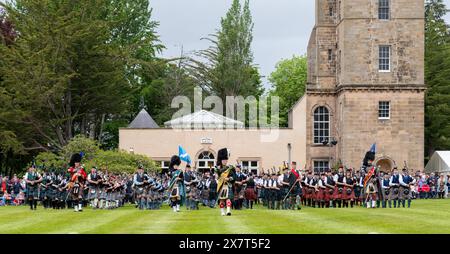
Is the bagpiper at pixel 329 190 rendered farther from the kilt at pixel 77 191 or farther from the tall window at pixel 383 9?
the tall window at pixel 383 9

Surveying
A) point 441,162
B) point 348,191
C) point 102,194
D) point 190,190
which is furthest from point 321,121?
point 102,194

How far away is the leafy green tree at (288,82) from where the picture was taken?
345 feet

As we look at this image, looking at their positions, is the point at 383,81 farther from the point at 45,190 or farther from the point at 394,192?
the point at 45,190

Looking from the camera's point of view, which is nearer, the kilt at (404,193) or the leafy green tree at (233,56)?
the kilt at (404,193)

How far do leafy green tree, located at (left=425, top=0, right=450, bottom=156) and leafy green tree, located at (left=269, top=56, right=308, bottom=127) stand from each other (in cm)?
2719

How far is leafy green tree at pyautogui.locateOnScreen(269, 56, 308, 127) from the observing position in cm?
10519

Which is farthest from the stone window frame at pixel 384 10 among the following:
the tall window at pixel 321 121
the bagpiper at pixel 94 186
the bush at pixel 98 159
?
the bagpiper at pixel 94 186

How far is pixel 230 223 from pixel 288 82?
84.0 meters

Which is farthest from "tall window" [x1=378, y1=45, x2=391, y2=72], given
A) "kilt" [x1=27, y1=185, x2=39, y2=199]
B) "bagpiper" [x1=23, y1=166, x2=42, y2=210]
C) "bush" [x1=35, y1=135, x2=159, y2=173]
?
"kilt" [x1=27, y1=185, x2=39, y2=199]

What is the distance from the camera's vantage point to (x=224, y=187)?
2953 centimetres

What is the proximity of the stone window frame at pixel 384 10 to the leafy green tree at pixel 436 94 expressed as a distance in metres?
13.2

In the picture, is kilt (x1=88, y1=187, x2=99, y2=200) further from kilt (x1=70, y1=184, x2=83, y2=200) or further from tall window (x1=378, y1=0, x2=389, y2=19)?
tall window (x1=378, y1=0, x2=389, y2=19)
